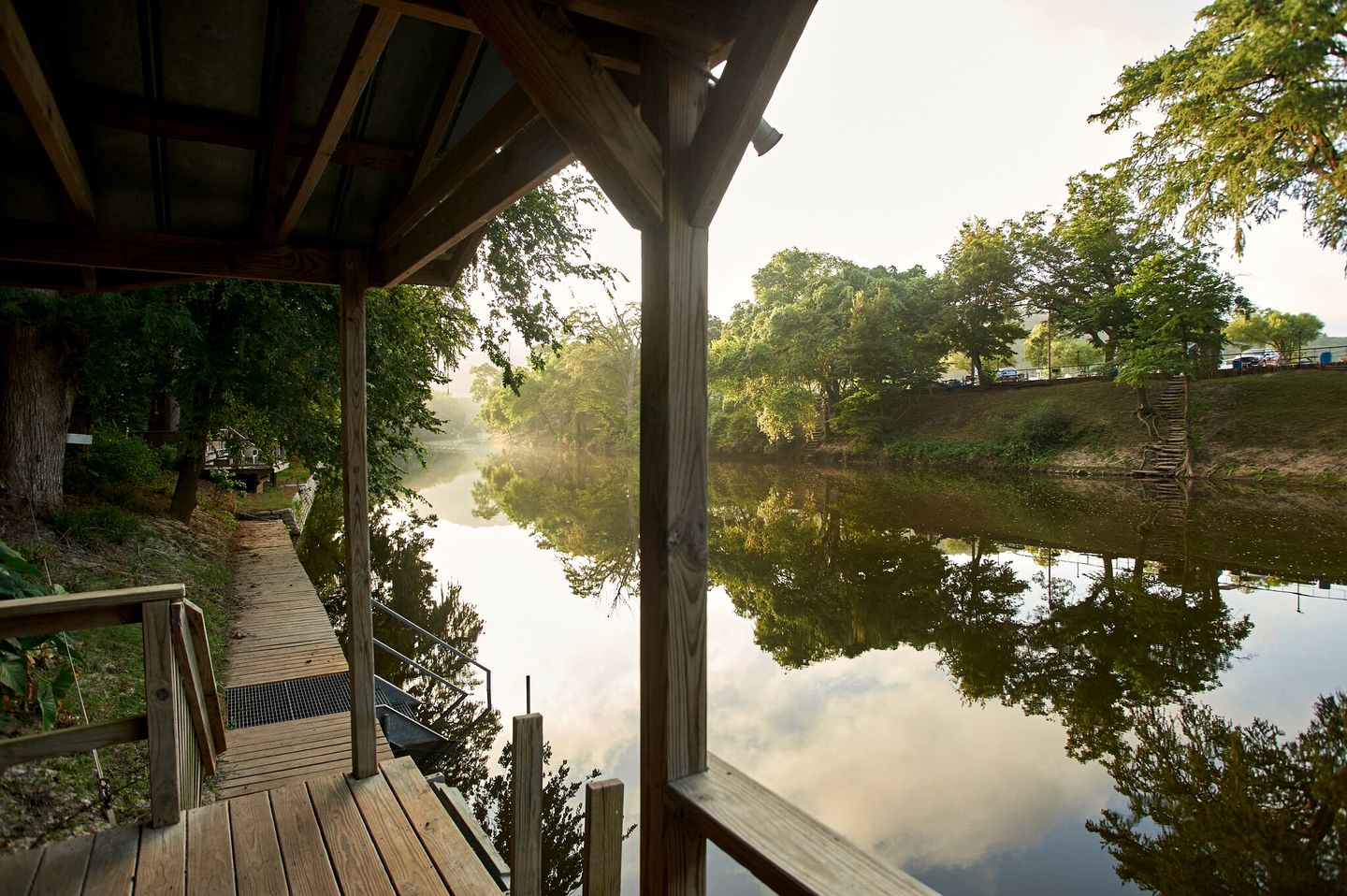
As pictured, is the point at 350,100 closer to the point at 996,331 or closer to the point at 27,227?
the point at 27,227

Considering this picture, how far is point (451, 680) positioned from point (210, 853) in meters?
4.81

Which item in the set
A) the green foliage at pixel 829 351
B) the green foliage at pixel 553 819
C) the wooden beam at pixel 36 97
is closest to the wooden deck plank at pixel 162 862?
the green foliage at pixel 553 819

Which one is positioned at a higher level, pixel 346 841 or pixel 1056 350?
pixel 1056 350

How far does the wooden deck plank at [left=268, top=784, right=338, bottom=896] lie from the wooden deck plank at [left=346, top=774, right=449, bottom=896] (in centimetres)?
18

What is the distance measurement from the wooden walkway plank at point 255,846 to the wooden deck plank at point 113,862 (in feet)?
1.01

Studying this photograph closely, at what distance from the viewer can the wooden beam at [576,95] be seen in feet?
4.16

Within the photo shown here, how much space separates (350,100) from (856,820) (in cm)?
535

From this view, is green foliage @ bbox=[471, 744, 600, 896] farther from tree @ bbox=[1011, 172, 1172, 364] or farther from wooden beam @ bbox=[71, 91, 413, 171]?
tree @ bbox=[1011, 172, 1172, 364]

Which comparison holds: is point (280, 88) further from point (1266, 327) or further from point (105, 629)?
point (1266, 327)

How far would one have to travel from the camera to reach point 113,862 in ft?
8.25

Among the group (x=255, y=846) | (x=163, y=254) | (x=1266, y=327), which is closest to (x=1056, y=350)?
(x=1266, y=327)

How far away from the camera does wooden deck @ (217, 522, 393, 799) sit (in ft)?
13.4

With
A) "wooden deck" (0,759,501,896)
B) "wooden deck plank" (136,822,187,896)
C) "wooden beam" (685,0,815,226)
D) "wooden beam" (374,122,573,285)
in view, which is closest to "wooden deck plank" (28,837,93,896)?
"wooden deck" (0,759,501,896)

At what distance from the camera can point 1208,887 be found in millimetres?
4305
